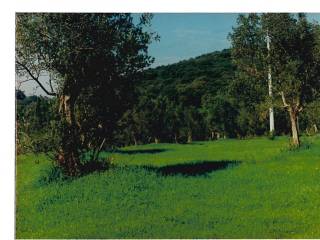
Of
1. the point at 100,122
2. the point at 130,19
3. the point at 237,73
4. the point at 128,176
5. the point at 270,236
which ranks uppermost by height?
the point at 130,19

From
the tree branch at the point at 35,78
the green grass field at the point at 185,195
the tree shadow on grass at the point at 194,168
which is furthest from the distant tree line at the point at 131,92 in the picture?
the tree shadow on grass at the point at 194,168

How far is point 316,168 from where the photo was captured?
20625 mm

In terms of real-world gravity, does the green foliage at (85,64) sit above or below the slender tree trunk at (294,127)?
above

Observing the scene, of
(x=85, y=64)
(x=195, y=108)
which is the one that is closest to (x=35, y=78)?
(x=85, y=64)

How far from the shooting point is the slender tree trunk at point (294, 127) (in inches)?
846

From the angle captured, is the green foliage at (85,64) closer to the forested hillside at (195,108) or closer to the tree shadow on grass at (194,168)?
the forested hillside at (195,108)

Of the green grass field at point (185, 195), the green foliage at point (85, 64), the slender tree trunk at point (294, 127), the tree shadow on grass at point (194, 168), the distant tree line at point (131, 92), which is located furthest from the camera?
the slender tree trunk at point (294, 127)

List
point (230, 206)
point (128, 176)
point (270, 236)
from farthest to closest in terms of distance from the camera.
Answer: point (128, 176) < point (230, 206) < point (270, 236)

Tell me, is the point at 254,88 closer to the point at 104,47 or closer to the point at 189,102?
the point at 189,102

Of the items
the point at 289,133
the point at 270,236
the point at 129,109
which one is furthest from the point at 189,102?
the point at 270,236

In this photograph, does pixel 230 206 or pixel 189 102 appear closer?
pixel 230 206

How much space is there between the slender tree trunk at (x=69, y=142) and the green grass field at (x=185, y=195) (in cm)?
50

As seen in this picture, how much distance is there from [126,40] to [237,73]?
12.1 ft

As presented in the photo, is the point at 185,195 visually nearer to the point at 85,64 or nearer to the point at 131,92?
the point at 131,92
